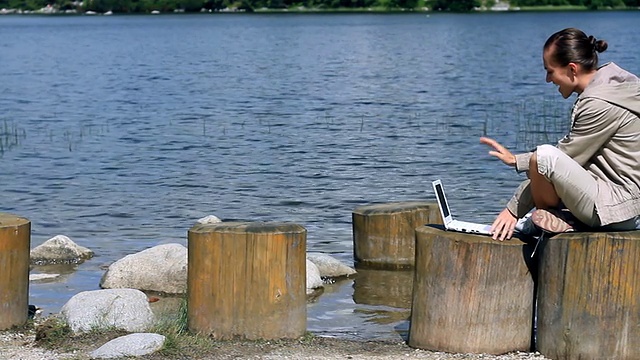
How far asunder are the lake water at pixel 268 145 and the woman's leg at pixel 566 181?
2629 millimetres

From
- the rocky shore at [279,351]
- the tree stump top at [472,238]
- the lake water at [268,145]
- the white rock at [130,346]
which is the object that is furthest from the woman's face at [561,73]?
the white rock at [130,346]

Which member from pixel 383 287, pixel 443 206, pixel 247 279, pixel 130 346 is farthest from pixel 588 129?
pixel 383 287

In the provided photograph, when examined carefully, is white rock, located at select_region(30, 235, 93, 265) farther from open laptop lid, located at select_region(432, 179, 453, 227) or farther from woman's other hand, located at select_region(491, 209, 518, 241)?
woman's other hand, located at select_region(491, 209, 518, 241)

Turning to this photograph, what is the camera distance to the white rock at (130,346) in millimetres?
8180

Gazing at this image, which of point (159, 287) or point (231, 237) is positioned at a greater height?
point (231, 237)

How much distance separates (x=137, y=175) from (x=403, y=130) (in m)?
8.37

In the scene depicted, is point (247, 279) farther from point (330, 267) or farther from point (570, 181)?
point (330, 267)

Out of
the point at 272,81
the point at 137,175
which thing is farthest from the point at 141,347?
the point at 272,81

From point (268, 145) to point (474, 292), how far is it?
17.9 metres

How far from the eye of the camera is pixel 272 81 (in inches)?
1791

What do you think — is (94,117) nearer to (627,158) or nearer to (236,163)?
(236,163)

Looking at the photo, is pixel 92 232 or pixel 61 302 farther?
pixel 92 232

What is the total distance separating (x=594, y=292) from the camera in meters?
7.87

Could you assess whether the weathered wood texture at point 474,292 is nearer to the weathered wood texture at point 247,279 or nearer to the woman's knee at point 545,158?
the woman's knee at point 545,158
